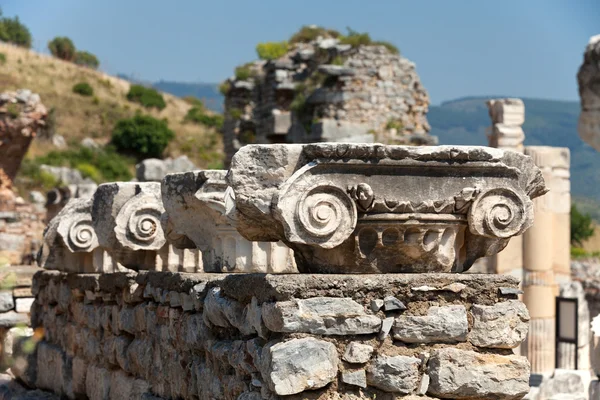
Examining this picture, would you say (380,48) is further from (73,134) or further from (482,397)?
(73,134)

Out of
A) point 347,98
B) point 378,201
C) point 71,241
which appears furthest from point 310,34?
point 378,201

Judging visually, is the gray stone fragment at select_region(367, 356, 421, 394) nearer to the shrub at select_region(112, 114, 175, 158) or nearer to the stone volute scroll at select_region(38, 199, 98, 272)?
the stone volute scroll at select_region(38, 199, 98, 272)

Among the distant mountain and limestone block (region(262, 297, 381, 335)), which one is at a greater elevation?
the distant mountain

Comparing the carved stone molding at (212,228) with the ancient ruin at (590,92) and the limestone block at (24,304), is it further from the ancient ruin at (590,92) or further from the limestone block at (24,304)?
the limestone block at (24,304)

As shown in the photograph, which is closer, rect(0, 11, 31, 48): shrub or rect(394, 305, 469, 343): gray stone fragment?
rect(394, 305, 469, 343): gray stone fragment

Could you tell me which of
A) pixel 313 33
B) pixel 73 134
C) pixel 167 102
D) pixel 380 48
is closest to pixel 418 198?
pixel 380 48

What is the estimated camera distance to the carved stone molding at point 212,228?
595 cm

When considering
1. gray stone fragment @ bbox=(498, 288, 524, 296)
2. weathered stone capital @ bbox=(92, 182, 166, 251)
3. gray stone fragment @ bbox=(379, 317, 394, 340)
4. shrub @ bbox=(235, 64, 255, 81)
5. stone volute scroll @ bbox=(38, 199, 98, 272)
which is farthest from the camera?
shrub @ bbox=(235, 64, 255, 81)


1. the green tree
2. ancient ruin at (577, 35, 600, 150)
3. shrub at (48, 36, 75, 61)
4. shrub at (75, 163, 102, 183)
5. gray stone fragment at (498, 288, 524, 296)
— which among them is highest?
shrub at (48, 36, 75, 61)

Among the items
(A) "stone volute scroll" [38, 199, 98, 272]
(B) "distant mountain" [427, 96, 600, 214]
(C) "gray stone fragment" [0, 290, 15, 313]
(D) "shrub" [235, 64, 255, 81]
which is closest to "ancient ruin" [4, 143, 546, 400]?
(A) "stone volute scroll" [38, 199, 98, 272]

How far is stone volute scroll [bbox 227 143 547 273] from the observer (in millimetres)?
4086

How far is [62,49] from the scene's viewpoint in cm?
6644

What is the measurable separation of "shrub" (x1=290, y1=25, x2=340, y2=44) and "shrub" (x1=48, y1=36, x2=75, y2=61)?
41432 millimetres

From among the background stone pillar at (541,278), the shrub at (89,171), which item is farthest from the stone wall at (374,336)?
the shrub at (89,171)
